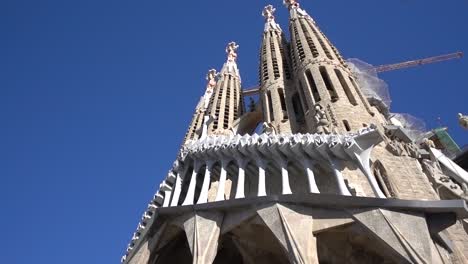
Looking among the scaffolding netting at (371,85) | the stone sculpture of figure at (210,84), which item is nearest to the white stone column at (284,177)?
the scaffolding netting at (371,85)

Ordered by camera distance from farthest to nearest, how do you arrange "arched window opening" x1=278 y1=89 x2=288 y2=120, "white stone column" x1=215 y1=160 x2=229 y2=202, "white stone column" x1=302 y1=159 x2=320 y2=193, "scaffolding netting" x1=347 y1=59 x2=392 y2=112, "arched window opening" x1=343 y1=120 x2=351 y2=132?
"arched window opening" x1=278 y1=89 x2=288 y2=120 → "scaffolding netting" x1=347 y1=59 x2=392 y2=112 → "arched window opening" x1=343 y1=120 x2=351 y2=132 → "white stone column" x1=215 y1=160 x2=229 y2=202 → "white stone column" x1=302 y1=159 x2=320 y2=193

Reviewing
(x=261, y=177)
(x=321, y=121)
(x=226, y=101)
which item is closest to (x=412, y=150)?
(x=321, y=121)

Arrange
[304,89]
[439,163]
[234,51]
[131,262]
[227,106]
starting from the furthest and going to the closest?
[234,51] → [227,106] → [304,89] → [439,163] → [131,262]

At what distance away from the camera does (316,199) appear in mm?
9602

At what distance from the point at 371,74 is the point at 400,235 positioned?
16349 mm

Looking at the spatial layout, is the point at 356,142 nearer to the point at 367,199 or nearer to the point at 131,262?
the point at 367,199

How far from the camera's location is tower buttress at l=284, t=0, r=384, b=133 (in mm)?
15562

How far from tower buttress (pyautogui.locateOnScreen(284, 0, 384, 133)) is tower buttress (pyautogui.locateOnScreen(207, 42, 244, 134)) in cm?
564

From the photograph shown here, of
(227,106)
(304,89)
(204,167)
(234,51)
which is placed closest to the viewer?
(204,167)

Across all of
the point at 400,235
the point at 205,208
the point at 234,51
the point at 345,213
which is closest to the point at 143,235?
the point at 205,208

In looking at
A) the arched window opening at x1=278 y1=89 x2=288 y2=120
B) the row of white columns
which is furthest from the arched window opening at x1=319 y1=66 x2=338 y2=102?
the row of white columns

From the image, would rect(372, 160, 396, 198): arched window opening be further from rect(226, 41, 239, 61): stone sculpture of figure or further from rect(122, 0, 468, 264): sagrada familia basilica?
rect(226, 41, 239, 61): stone sculpture of figure

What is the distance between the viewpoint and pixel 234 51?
124 feet

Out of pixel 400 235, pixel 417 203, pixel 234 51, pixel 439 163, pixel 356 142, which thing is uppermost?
pixel 234 51
